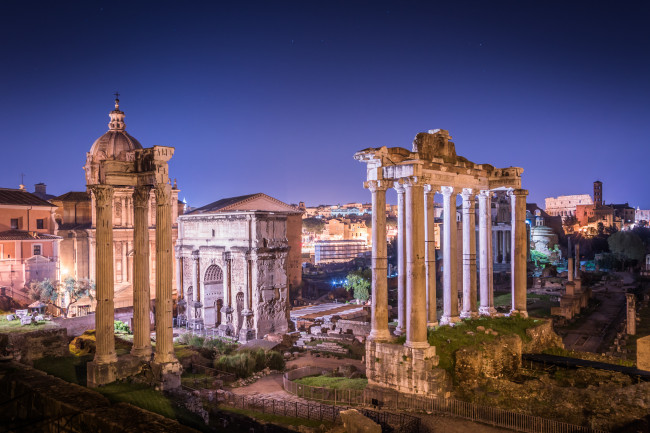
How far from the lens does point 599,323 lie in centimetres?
3912

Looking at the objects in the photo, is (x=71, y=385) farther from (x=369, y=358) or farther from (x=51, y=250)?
(x=51, y=250)

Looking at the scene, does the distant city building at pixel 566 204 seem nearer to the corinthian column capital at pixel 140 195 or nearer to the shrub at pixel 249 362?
the shrub at pixel 249 362

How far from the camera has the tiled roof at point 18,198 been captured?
151 ft

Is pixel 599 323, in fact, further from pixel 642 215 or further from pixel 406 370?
pixel 642 215

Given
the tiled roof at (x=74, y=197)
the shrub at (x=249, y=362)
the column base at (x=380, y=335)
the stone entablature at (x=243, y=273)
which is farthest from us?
the tiled roof at (x=74, y=197)

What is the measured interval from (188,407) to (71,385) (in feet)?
11.8

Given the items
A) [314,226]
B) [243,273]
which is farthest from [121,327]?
[314,226]

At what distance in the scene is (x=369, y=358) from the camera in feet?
55.5

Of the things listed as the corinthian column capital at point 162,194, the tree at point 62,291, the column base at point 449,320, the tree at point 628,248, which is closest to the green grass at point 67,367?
the corinthian column capital at point 162,194

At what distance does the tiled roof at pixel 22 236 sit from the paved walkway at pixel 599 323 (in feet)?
140

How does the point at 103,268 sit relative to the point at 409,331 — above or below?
above

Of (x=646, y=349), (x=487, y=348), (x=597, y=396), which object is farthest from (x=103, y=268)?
(x=646, y=349)

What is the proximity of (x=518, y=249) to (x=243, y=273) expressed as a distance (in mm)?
21328

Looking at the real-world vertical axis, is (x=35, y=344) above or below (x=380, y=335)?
below
